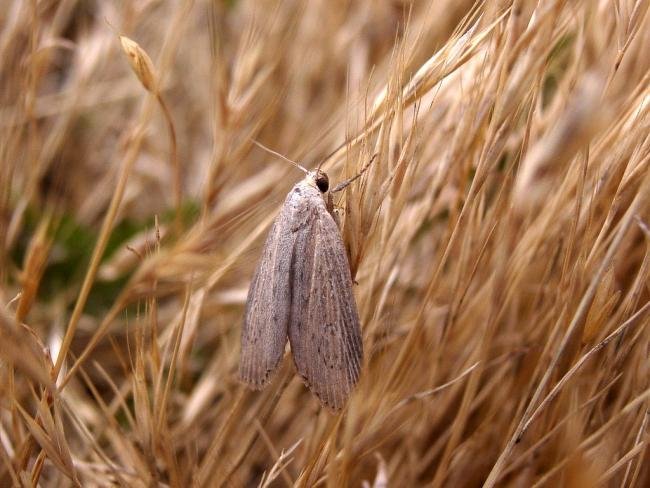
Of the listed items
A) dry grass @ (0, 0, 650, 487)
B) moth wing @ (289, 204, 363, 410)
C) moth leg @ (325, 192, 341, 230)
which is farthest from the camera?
moth leg @ (325, 192, 341, 230)

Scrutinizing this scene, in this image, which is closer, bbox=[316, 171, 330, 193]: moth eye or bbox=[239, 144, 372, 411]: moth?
bbox=[239, 144, 372, 411]: moth

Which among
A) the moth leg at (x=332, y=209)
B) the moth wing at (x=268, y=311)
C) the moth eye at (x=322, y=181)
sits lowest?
the moth wing at (x=268, y=311)

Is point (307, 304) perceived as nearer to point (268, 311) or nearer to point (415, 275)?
point (268, 311)

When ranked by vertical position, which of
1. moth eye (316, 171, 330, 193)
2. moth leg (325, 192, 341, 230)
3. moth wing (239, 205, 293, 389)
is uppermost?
moth eye (316, 171, 330, 193)

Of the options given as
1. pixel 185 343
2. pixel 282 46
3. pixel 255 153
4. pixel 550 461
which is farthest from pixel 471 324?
pixel 255 153

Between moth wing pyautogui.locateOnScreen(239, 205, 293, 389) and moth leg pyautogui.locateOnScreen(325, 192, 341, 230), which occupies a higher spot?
moth leg pyautogui.locateOnScreen(325, 192, 341, 230)

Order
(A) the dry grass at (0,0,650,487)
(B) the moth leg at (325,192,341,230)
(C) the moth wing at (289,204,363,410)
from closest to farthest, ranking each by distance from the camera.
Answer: (A) the dry grass at (0,0,650,487)
(C) the moth wing at (289,204,363,410)
(B) the moth leg at (325,192,341,230)
